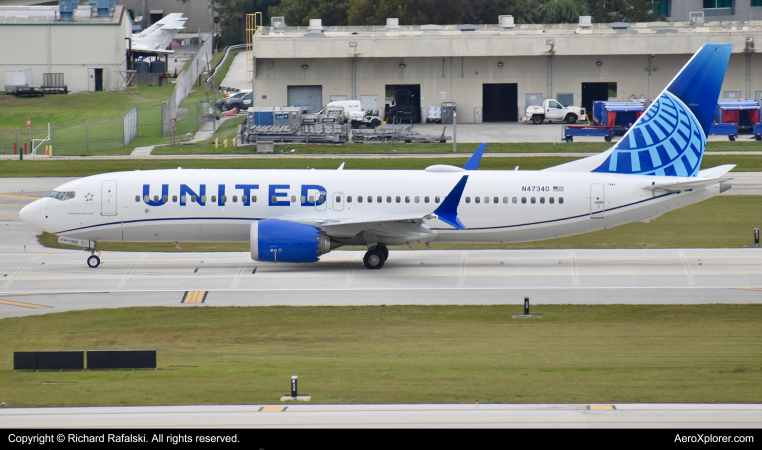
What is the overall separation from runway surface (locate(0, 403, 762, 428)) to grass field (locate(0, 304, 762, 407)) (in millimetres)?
663

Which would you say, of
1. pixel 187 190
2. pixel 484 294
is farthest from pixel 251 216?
pixel 484 294

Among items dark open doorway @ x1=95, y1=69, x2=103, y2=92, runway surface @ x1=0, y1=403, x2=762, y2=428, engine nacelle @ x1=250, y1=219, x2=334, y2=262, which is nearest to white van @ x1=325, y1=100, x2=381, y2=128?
dark open doorway @ x1=95, y1=69, x2=103, y2=92

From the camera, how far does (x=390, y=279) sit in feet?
120

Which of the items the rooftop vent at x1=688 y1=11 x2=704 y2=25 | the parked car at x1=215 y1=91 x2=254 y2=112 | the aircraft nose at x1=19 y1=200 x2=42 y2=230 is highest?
the rooftop vent at x1=688 y1=11 x2=704 y2=25

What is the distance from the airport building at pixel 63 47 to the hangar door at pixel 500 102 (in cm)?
4268

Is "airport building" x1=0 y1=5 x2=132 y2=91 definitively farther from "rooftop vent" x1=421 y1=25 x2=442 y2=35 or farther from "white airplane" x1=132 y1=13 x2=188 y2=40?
"rooftop vent" x1=421 y1=25 x2=442 y2=35

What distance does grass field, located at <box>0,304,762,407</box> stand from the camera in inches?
811

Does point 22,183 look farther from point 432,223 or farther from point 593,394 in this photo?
point 593,394

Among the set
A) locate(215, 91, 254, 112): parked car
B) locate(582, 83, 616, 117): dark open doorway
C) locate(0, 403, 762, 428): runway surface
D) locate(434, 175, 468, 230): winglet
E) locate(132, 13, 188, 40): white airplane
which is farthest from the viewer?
locate(132, 13, 188, 40): white airplane

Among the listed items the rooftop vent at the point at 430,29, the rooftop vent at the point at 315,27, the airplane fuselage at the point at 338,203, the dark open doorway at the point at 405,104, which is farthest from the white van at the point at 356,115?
the airplane fuselage at the point at 338,203

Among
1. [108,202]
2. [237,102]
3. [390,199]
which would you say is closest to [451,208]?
[390,199]

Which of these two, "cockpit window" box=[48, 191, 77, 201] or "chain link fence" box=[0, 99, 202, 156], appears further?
"chain link fence" box=[0, 99, 202, 156]

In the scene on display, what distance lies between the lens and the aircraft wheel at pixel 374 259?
124ft

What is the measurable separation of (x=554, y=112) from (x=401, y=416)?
257 feet
